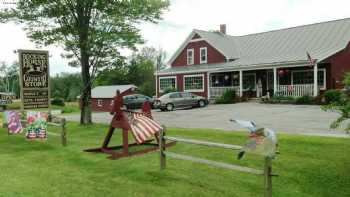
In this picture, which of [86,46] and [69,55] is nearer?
[86,46]

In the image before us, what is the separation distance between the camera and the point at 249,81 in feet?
93.9

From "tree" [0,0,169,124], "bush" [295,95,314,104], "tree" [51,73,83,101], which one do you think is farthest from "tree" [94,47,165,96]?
"tree" [51,73,83,101]

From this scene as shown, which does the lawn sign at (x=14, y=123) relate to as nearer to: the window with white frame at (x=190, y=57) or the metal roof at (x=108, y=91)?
the window with white frame at (x=190, y=57)

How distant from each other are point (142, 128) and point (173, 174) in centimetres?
152

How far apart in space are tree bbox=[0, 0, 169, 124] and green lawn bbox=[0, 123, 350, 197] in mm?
6715

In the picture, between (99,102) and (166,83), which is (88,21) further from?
(99,102)

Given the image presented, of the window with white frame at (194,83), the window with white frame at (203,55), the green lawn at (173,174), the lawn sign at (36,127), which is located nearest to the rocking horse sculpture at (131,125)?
the green lawn at (173,174)

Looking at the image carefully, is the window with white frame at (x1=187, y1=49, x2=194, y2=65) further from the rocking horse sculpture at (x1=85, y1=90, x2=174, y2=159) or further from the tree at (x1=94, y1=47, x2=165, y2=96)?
the rocking horse sculpture at (x1=85, y1=90, x2=174, y2=159)

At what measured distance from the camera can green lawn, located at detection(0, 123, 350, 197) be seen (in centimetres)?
534

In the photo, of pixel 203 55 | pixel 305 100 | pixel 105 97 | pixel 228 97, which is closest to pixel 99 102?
pixel 105 97

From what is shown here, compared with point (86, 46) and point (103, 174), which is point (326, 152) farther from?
point (86, 46)

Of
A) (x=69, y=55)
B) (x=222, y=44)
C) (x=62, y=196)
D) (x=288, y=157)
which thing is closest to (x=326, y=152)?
(x=288, y=157)

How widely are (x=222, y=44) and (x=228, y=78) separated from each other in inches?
173

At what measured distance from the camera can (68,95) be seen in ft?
230
